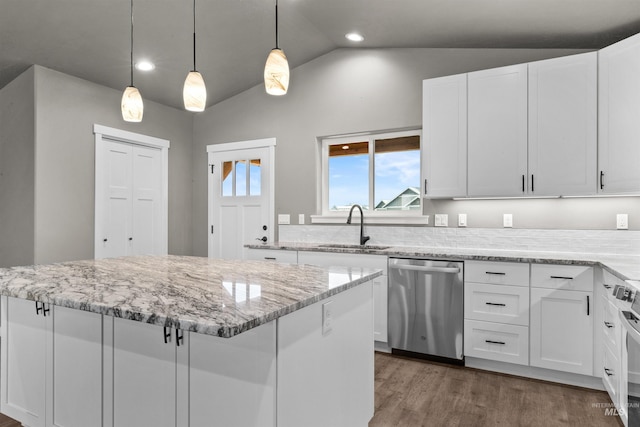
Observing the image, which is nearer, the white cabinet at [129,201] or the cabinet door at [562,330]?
the cabinet door at [562,330]

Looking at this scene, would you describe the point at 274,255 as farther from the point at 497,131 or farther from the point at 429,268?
the point at 497,131

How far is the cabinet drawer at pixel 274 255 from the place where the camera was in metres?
3.69

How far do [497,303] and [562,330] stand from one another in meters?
0.43

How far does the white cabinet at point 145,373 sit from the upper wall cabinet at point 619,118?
293 centimetres

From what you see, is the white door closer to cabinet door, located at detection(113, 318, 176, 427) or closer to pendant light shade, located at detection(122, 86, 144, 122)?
pendant light shade, located at detection(122, 86, 144, 122)

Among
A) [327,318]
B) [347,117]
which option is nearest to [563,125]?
[347,117]

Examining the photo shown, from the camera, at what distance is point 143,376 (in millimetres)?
1493

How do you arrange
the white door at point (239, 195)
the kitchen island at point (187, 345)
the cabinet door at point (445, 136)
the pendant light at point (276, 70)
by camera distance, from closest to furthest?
1. the kitchen island at point (187, 345)
2. the pendant light at point (276, 70)
3. the cabinet door at point (445, 136)
4. the white door at point (239, 195)

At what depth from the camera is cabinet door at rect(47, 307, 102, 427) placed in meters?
1.62

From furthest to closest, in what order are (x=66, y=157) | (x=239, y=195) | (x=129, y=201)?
(x=239, y=195) → (x=129, y=201) → (x=66, y=157)

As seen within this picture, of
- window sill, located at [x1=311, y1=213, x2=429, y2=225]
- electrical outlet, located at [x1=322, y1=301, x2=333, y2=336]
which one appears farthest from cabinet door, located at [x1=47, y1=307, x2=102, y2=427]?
window sill, located at [x1=311, y1=213, x2=429, y2=225]

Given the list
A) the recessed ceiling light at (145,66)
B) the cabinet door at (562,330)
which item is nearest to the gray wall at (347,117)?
the cabinet door at (562,330)

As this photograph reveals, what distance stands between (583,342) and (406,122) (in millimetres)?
2328

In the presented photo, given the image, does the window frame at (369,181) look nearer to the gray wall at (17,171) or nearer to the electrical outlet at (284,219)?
the electrical outlet at (284,219)
